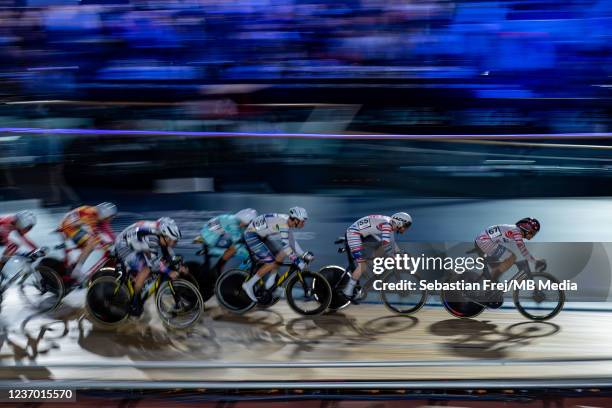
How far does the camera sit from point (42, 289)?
2.33 meters

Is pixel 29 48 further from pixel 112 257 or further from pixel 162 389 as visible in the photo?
pixel 162 389

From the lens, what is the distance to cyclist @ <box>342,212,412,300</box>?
2250 mm

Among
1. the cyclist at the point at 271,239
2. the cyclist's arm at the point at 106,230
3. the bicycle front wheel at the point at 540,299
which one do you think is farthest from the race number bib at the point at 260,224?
the bicycle front wheel at the point at 540,299

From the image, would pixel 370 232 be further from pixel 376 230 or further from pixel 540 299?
pixel 540 299

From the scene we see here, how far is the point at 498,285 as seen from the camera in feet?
7.67

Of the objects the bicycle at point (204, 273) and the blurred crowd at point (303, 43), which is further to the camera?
the bicycle at point (204, 273)

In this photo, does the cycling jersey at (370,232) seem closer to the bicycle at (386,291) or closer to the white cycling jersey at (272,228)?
the bicycle at (386,291)

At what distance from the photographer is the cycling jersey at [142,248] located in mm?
2352

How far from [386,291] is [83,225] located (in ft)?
3.86

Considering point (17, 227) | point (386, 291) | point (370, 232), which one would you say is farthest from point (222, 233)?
point (17, 227)

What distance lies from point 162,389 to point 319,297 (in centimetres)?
71

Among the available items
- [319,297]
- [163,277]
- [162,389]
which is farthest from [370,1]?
[162,389]

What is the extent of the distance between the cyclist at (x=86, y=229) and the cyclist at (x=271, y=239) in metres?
0.53

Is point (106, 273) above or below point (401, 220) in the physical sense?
below
